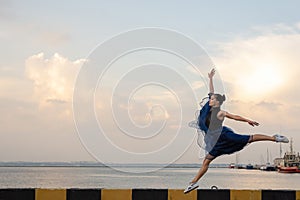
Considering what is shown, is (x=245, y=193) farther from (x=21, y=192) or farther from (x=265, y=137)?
(x=21, y=192)

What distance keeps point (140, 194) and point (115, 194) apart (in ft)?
1.28

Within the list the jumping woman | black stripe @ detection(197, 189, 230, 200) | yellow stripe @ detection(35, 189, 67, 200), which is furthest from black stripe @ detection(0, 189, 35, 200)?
the jumping woman

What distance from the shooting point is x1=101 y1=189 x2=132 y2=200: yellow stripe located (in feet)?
28.4

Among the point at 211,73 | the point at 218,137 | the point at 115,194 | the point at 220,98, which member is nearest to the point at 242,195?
the point at 218,137

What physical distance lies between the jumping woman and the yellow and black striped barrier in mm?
1102

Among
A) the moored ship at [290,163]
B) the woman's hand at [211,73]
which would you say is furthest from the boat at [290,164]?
the woman's hand at [211,73]

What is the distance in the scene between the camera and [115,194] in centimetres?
865

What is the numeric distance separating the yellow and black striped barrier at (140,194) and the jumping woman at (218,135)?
1102mm

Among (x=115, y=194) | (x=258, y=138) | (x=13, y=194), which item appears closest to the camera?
(x=13, y=194)

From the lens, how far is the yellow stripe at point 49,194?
8.55 meters

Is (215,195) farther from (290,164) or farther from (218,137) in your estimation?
(290,164)

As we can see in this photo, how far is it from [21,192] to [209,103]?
12.0ft

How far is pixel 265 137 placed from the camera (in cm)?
1014

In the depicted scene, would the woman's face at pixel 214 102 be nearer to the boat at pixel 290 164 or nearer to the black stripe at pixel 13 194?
the black stripe at pixel 13 194
